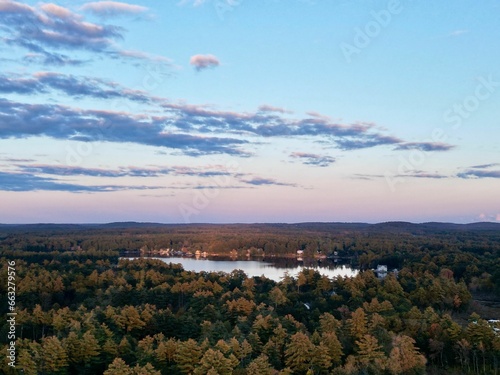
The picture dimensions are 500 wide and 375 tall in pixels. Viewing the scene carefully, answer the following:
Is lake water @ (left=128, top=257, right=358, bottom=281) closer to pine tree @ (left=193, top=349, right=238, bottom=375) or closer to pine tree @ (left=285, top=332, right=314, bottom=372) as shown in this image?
pine tree @ (left=285, top=332, right=314, bottom=372)

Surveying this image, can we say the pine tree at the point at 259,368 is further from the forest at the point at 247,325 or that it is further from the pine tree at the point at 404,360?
the pine tree at the point at 404,360

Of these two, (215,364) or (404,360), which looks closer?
(215,364)

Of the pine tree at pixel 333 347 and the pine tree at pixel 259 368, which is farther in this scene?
the pine tree at pixel 333 347

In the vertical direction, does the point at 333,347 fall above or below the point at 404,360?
above

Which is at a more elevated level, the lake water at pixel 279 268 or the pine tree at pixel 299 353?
the pine tree at pixel 299 353

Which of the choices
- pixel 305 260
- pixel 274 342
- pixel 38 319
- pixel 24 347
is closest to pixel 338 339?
pixel 274 342

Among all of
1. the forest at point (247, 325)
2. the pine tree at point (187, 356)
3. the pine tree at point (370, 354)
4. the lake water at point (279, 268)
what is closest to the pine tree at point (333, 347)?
the forest at point (247, 325)

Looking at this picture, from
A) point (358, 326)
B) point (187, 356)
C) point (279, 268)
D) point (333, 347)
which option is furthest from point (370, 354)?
point (279, 268)

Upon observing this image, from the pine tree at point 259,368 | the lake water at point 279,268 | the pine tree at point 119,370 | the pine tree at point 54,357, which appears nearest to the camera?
the pine tree at point 119,370

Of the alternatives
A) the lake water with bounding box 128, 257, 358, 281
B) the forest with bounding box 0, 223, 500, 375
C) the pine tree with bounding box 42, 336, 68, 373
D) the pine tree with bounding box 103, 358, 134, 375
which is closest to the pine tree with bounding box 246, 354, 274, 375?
the forest with bounding box 0, 223, 500, 375

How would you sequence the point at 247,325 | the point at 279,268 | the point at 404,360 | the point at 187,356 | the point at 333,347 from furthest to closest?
the point at 279,268 < the point at 247,325 < the point at 333,347 < the point at 187,356 < the point at 404,360

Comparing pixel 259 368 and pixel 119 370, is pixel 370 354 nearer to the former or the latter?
pixel 259 368
